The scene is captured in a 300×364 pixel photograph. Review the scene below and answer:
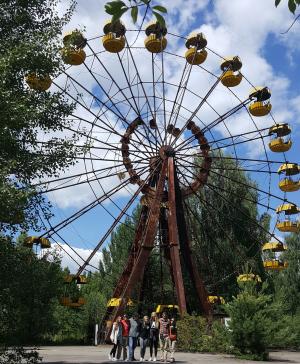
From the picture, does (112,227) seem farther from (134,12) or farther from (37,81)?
(134,12)

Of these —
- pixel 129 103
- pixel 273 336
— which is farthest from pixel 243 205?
pixel 273 336

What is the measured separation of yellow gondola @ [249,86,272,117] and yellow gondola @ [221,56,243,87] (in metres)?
1.11

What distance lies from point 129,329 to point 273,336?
183 inches

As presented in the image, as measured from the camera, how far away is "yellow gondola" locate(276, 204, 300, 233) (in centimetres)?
2489

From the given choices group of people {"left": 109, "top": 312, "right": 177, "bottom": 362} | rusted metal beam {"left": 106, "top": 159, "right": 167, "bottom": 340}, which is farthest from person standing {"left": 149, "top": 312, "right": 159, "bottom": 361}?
rusted metal beam {"left": 106, "top": 159, "right": 167, "bottom": 340}

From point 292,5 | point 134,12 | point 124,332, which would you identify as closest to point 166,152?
point 124,332

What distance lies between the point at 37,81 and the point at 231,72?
656 inches

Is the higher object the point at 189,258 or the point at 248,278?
the point at 189,258

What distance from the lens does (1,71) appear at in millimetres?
10367

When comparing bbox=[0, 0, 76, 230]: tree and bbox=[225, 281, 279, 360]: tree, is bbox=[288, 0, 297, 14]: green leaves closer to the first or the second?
bbox=[0, 0, 76, 230]: tree

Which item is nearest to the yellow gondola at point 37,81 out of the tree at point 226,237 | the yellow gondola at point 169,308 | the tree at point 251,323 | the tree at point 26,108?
the tree at point 26,108

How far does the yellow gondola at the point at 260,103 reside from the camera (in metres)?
25.8

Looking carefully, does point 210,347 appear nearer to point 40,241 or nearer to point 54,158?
point 40,241

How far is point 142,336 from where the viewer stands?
1652 centimetres
